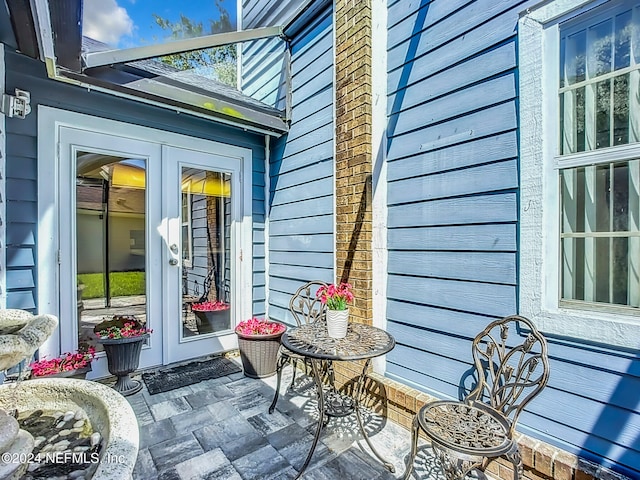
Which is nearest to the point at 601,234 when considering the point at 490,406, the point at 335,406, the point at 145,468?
the point at 490,406

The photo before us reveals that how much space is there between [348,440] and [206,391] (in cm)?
128

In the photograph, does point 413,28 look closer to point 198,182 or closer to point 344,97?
point 344,97

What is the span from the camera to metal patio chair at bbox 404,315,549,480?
4.32 ft

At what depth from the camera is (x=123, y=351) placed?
2627 mm

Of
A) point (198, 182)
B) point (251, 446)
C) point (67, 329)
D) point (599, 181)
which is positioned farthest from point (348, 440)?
point (198, 182)

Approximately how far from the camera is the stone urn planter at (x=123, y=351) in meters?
2.61

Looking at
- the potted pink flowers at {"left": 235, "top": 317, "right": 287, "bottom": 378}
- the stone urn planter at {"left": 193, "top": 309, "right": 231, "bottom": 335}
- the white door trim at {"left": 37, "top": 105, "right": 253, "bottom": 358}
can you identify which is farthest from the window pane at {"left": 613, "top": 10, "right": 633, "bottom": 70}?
the stone urn planter at {"left": 193, "top": 309, "right": 231, "bottom": 335}

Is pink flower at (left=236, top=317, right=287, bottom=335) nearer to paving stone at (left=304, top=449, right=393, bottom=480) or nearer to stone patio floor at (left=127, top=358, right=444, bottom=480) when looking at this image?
stone patio floor at (left=127, top=358, right=444, bottom=480)

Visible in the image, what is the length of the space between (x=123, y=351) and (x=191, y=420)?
2.82 feet

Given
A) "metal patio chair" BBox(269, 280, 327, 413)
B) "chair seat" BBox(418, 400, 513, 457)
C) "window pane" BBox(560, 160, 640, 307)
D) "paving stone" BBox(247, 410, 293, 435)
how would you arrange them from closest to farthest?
"chair seat" BBox(418, 400, 513, 457) → "window pane" BBox(560, 160, 640, 307) → "paving stone" BBox(247, 410, 293, 435) → "metal patio chair" BBox(269, 280, 327, 413)

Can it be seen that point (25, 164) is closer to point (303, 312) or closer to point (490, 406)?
point (303, 312)

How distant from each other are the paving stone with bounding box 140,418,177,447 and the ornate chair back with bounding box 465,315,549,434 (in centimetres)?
184

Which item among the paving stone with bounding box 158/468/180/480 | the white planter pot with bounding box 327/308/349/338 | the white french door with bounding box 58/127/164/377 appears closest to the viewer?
the paving stone with bounding box 158/468/180/480

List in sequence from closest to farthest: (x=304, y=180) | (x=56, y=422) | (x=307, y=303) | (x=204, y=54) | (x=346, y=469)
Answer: (x=56, y=422)
(x=346, y=469)
(x=307, y=303)
(x=304, y=180)
(x=204, y=54)
